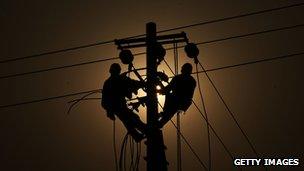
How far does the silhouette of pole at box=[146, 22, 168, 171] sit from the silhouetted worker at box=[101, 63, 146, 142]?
0.19 metres

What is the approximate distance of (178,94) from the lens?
8266mm

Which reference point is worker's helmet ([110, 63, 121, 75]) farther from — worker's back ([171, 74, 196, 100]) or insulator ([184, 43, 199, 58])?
insulator ([184, 43, 199, 58])

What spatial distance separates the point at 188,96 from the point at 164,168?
120 centimetres

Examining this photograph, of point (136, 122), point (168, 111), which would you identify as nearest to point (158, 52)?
point (168, 111)

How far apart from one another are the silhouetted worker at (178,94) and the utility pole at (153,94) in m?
0.19

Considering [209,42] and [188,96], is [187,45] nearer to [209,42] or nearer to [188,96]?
[188,96]

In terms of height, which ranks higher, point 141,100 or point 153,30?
point 153,30

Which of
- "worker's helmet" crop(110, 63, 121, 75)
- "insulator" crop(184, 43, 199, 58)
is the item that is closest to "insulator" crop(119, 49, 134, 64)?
"worker's helmet" crop(110, 63, 121, 75)

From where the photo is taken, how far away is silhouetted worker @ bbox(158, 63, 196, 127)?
821 centimetres

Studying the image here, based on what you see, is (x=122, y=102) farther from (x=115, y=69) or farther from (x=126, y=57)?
(x=126, y=57)

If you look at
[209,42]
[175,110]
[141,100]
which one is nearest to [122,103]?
[141,100]

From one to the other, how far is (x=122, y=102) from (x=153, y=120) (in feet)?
2.04

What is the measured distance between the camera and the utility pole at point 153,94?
26.3 ft

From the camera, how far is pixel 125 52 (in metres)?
8.60
